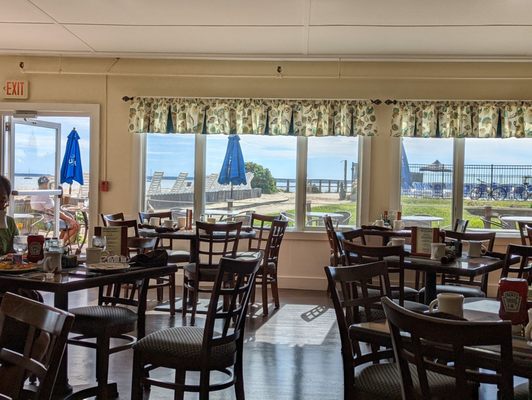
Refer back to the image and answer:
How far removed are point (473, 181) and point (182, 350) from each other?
4736mm

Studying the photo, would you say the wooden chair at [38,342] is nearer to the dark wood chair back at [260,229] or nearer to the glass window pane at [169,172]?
the dark wood chair back at [260,229]

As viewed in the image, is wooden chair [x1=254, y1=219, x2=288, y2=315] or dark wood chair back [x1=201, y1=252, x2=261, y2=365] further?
wooden chair [x1=254, y1=219, x2=288, y2=315]

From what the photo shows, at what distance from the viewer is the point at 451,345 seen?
→ 143 centimetres

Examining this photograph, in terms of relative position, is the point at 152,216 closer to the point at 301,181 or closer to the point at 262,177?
the point at 262,177

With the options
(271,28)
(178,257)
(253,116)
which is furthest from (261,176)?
(271,28)

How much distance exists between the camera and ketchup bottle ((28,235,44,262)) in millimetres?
2777

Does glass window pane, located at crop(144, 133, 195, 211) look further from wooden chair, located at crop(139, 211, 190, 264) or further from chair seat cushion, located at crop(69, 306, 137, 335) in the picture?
chair seat cushion, located at crop(69, 306, 137, 335)

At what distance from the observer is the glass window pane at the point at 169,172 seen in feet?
20.7

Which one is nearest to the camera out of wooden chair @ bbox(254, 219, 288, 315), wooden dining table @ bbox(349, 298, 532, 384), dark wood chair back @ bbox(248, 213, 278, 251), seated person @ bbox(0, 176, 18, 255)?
wooden dining table @ bbox(349, 298, 532, 384)

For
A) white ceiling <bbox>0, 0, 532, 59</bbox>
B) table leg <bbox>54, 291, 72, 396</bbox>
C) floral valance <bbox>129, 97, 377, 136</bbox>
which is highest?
white ceiling <bbox>0, 0, 532, 59</bbox>

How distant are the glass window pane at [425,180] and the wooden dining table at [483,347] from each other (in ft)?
12.6

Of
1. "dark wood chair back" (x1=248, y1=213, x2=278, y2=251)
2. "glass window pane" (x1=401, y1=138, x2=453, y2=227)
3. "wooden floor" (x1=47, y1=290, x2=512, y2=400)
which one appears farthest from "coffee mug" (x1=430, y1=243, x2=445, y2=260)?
"glass window pane" (x1=401, y1=138, x2=453, y2=227)

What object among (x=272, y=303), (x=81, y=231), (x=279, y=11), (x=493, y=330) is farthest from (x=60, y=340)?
(x=81, y=231)

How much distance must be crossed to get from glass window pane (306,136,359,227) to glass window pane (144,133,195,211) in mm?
1457
